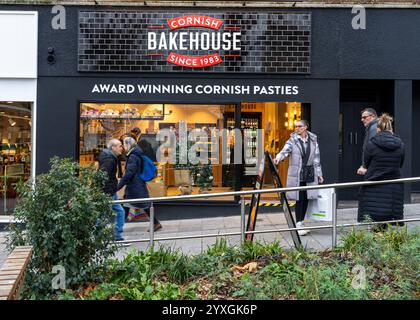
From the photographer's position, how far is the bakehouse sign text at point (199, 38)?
11.6 meters

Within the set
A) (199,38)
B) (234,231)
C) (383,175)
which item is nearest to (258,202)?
(234,231)

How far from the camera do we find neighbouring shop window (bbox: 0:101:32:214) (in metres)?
11.7

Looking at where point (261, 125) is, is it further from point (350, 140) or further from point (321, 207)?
point (321, 207)

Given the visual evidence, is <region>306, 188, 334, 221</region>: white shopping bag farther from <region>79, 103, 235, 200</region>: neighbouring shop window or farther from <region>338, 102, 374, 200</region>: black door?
<region>338, 102, 374, 200</region>: black door

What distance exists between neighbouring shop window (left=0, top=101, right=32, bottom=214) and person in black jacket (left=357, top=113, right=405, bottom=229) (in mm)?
7398

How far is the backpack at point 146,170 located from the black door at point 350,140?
4.64 metres

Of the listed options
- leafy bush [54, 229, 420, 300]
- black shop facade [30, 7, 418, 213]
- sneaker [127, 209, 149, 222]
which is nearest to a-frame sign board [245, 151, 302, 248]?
leafy bush [54, 229, 420, 300]

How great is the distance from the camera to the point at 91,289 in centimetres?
531

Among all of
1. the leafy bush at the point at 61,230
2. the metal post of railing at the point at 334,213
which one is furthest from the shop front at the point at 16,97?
the metal post of railing at the point at 334,213

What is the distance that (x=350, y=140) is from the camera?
12695 millimetres

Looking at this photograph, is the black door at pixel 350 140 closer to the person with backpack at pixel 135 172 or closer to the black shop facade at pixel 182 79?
the black shop facade at pixel 182 79

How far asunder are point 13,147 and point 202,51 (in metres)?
4.69
